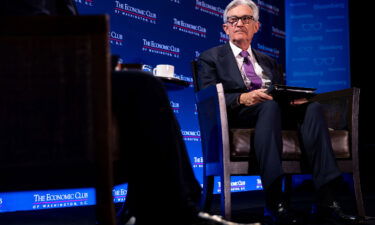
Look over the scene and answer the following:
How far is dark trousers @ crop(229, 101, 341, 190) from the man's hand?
0.11 ft

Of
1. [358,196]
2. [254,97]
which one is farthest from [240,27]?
[358,196]

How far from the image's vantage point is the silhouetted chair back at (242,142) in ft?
7.11

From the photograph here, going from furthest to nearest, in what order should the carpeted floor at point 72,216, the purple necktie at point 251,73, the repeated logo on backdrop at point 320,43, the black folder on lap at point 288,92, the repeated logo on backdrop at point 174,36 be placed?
the repeated logo on backdrop at point 320,43
the repeated logo on backdrop at point 174,36
the purple necktie at point 251,73
the carpeted floor at point 72,216
the black folder on lap at point 288,92

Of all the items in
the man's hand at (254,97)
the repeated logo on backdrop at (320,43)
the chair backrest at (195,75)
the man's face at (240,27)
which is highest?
the repeated logo on backdrop at (320,43)

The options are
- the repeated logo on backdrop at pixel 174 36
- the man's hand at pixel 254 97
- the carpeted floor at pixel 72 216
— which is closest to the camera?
the man's hand at pixel 254 97

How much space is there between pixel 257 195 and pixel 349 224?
7.63ft

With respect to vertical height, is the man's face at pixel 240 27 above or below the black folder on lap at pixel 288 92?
above

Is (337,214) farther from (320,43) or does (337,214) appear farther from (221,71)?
(320,43)

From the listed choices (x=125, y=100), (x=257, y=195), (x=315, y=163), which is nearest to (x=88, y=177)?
(x=125, y=100)

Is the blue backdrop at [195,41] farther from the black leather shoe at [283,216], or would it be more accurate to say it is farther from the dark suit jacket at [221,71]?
the black leather shoe at [283,216]

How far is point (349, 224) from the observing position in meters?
2.05

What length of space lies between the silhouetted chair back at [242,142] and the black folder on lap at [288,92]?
0.22 metres

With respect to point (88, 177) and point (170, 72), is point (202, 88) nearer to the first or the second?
point (170, 72)

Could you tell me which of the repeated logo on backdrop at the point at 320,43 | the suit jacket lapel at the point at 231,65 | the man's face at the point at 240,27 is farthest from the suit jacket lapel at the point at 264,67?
the repeated logo on backdrop at the point at 320,43
